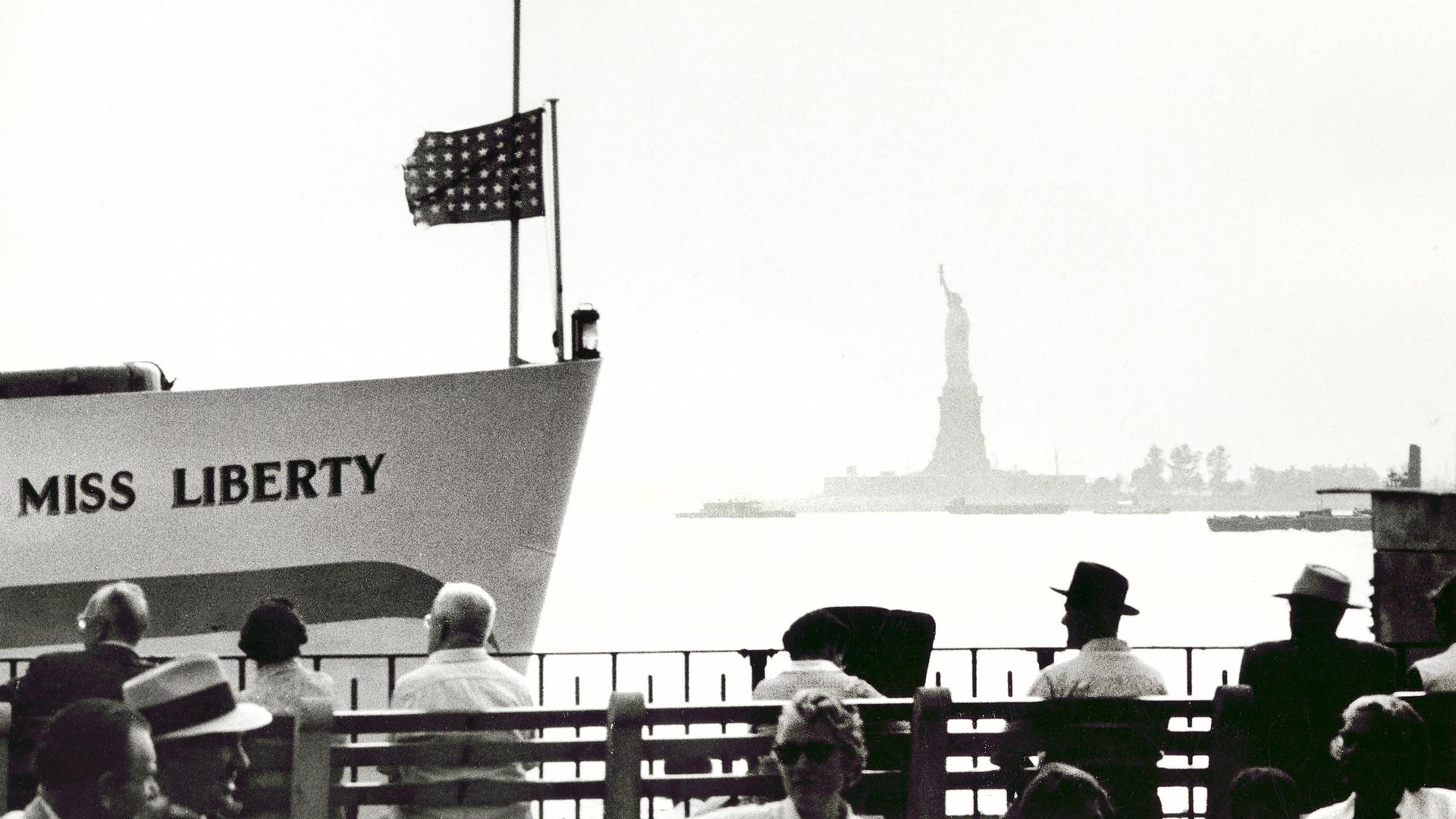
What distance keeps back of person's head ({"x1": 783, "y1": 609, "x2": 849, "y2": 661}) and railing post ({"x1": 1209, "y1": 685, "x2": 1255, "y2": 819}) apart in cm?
126

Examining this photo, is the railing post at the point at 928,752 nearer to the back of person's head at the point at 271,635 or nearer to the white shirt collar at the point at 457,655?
the white shirt collar at the point at 457,655

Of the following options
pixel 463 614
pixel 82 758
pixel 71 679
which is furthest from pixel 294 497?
pixel 82 758

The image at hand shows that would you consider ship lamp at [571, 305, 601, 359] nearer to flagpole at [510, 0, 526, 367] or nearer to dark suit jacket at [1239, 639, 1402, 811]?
flagpole at [510, 0, 526, 367]

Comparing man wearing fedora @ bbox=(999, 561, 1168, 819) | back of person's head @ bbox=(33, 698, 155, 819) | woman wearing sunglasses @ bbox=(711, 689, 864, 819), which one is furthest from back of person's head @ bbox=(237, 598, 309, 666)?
back of person's head @ bbox=(33, 698, 155, 819)

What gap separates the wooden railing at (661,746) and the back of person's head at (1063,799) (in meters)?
1.55

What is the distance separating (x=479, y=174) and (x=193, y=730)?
11949 millimetres

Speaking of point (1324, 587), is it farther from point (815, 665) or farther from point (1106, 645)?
point (815, 665)

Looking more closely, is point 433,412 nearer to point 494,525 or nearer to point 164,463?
point 494,525

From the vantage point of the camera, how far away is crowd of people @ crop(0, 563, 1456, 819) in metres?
3.83

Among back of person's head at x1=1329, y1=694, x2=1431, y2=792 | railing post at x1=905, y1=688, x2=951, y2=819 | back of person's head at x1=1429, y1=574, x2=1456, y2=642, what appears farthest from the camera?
back of person's head at x1=1429, y1=574, x2=1456, y2=642

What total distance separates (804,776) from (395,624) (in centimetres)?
1146

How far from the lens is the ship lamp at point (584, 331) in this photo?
1580 cm

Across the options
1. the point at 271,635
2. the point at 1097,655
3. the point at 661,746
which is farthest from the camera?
the point at 1097,655

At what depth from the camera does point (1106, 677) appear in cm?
608
